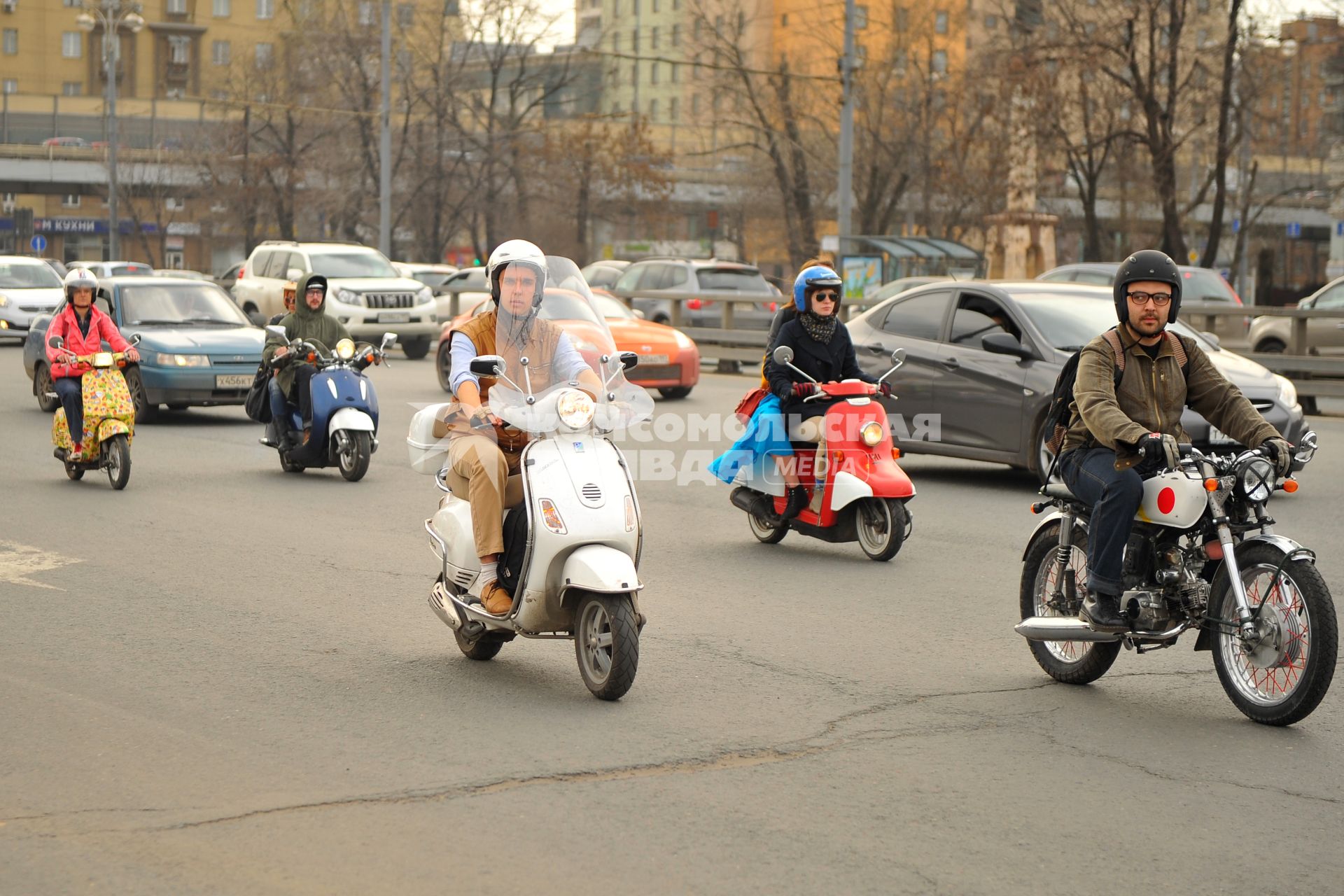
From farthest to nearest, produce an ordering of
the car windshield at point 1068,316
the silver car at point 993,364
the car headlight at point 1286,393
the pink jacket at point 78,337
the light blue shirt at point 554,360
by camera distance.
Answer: the car headlight at point 1286,393
the car windshield at point 1068,316
the silver car at point 993,364
the pink jacket at point 78,337
the light blue shirt at point 554,360

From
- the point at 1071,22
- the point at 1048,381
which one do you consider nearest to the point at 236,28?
the point at 1071,22

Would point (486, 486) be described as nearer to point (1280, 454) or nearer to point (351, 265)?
point (1280, 454)

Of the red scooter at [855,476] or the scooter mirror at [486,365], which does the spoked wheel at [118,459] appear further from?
the scooter mirror at [486,365]

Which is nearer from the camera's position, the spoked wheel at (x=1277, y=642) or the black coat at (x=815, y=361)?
the spoked wheel at (x=1277, y=642)

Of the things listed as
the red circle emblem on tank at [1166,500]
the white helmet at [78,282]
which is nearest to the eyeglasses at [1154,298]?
the red circle emblem on tank at [1166,500]

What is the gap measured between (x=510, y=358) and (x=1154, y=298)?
8.01 feet

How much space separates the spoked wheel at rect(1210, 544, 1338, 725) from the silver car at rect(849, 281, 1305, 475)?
268 inches

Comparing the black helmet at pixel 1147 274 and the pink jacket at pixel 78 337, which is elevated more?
the black helmet at pixel 1147 274

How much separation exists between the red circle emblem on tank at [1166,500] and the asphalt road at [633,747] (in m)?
0.78

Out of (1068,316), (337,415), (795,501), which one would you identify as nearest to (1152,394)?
(795,501)

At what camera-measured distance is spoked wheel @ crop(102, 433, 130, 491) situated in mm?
13375

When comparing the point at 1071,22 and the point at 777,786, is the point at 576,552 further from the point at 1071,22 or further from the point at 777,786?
the point at 1071,22

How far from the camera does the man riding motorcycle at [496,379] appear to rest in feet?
22.2

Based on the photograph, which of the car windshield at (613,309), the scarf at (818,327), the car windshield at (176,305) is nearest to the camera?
the scarf at (818,327)
